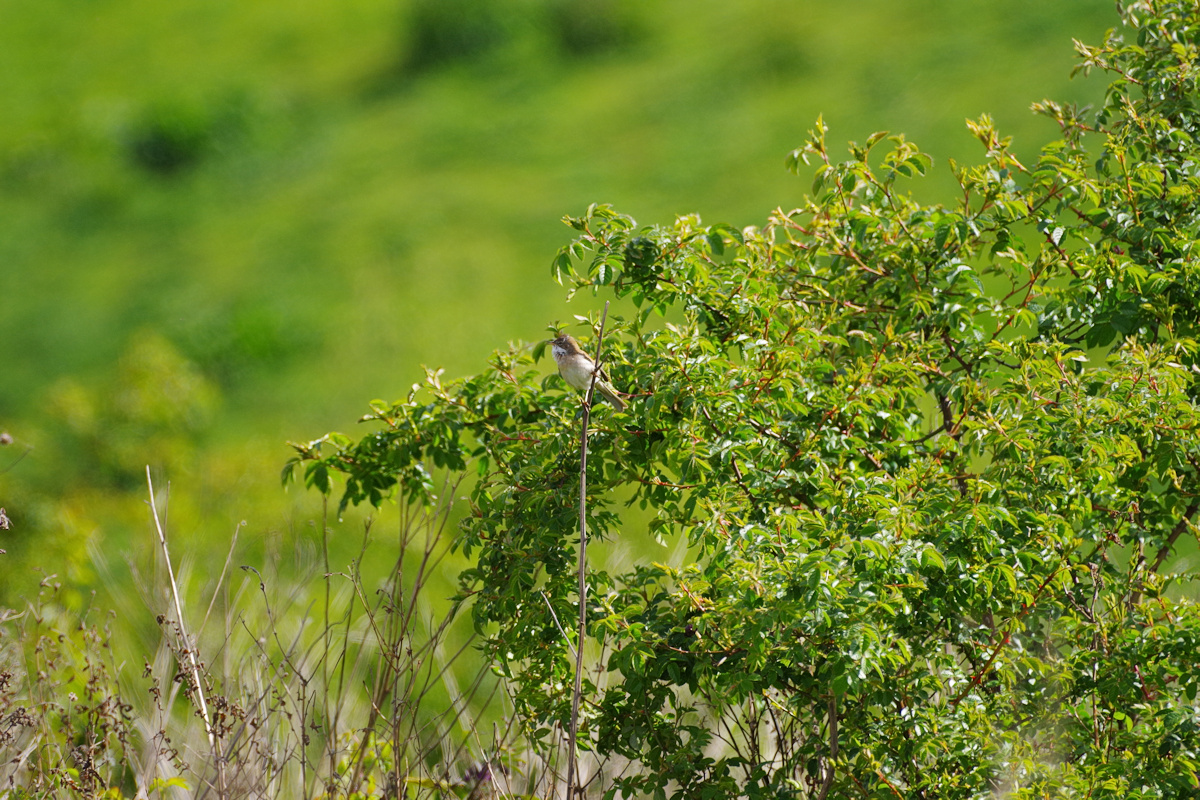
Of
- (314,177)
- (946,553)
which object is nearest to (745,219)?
(314,177)

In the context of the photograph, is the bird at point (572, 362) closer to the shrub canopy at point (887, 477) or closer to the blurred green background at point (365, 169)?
the shrub canopy at point (887, 477)

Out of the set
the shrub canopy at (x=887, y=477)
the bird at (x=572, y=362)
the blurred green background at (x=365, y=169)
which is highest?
the blurred green background at (x=365, y=169)

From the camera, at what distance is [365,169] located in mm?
27656

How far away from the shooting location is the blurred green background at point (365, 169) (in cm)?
2147

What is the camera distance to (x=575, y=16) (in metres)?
28.8

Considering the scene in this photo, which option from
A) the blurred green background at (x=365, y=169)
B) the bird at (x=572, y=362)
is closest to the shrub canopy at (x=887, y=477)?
the bird at (x=572, y=362)

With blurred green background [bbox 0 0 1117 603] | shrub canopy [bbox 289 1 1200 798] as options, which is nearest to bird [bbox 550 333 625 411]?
shrub canopy [bbox 289 1 1200 798]

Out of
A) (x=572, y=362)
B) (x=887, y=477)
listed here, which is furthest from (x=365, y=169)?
(x=887, y=477)

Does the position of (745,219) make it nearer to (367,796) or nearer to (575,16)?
(575,16)

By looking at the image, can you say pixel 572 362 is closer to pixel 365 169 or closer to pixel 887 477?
pixel 887 477

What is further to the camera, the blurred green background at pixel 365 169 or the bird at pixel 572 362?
the blurred green background at pixel 365 169

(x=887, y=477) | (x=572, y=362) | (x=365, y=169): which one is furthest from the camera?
(x=365, y=169)

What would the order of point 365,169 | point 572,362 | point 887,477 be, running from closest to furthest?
point 887,477, point 572,362, point 365,169

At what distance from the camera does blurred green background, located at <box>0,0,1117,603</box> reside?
21.5 meters
